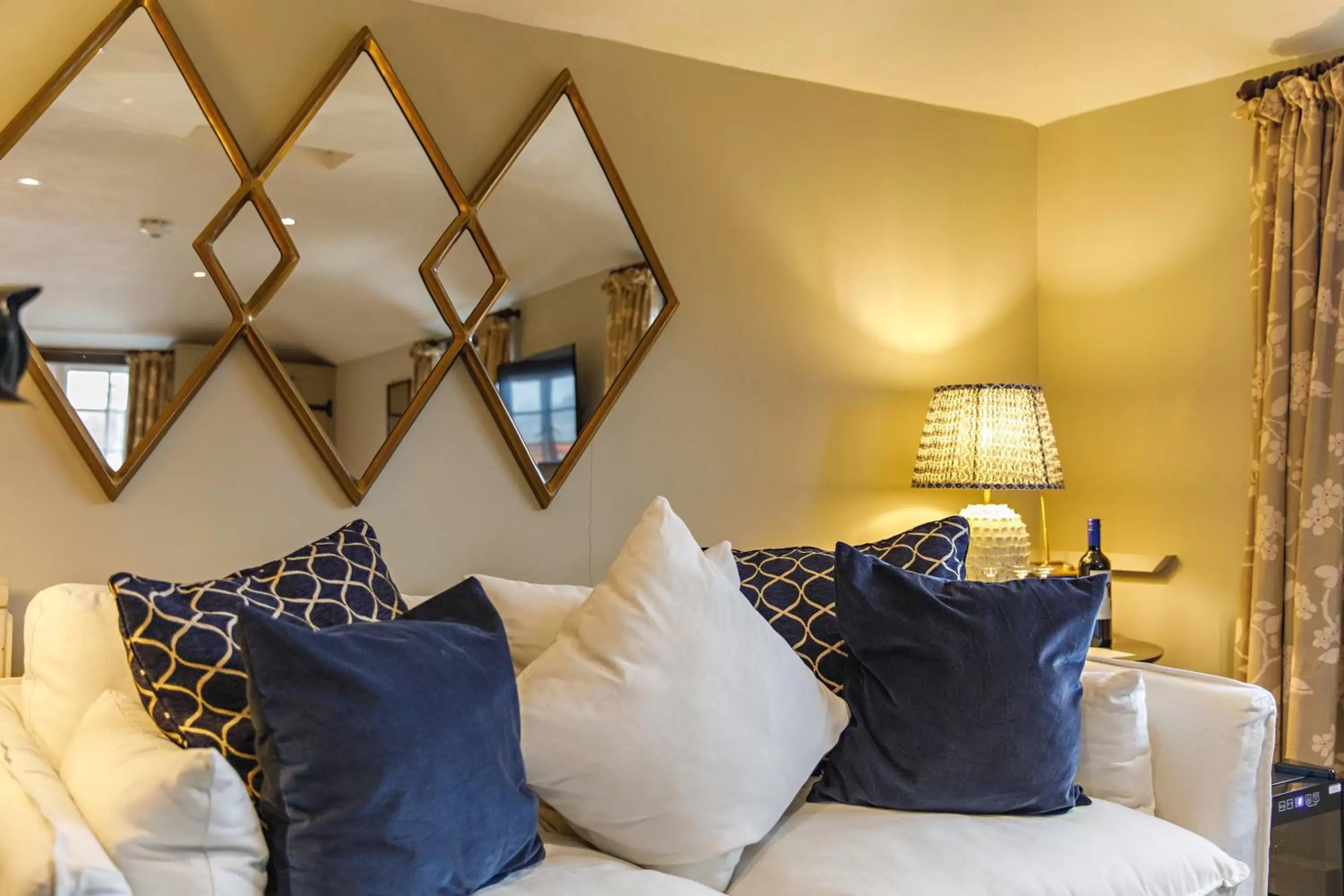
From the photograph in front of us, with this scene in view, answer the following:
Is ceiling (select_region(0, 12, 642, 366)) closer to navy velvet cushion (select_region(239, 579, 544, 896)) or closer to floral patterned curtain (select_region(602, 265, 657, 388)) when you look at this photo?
floral patterned curtain (select_region(602, 265, 657, 388))

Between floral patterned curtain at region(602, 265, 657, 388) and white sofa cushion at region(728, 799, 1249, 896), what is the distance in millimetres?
1317

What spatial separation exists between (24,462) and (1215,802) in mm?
2389

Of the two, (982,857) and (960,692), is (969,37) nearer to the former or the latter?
(960,692)

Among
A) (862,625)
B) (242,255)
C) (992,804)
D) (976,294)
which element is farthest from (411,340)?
(976,294)

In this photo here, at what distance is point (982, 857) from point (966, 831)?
0.10 meters

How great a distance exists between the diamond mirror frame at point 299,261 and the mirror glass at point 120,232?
0.07m

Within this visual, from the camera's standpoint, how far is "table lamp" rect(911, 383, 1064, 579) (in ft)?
10.7

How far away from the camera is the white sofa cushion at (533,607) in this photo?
2.23 metres

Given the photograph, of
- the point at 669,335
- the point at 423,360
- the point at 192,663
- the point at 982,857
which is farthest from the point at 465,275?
the point at 982,857

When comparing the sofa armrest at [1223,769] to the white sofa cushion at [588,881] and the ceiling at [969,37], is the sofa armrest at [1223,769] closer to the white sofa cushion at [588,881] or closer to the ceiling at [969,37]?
the white sofa cushion at [588,881]

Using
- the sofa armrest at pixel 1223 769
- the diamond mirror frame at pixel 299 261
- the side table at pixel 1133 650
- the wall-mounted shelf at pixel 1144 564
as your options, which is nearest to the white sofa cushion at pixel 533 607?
the diamond mirror frame at pixel 299 261

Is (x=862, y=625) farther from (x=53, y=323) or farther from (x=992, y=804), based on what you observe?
(x=53, y=323)

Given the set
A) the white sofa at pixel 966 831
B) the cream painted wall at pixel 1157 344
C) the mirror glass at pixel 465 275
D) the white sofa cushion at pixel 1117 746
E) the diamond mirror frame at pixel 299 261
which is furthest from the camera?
the cream painted wall at pixel 1157 344

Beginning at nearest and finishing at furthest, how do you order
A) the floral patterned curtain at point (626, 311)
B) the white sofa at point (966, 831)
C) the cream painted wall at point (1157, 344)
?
the white sofa at point (966, 831) → the floral patterned curtain at point (626, 311) → the cream painted wall at point (1157, 344)
